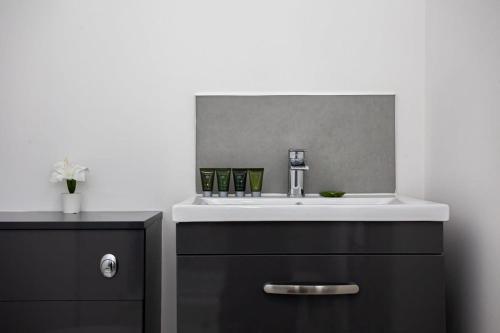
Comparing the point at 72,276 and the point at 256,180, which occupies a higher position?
the point at 256,180

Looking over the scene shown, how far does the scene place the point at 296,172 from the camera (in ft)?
5.94

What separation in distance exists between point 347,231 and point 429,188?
714 millimetres

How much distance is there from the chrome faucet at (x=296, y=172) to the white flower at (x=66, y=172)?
0.84 m

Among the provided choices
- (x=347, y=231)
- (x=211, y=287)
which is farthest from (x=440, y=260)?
(x=211, y=287)

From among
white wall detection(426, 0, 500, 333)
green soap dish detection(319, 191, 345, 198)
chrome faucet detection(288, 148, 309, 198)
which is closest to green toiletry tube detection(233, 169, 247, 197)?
chrome faucet detection(288, 148, 309, 198)

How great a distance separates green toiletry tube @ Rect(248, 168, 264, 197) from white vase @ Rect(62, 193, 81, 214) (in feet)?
2.31

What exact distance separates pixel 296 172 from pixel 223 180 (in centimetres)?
29

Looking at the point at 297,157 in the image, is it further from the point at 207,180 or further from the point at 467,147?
the point at 467,147

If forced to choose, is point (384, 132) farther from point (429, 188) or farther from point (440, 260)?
point (440, 260)

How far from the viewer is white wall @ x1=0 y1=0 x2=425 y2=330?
6.28 feet

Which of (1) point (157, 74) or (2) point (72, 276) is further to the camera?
(1) point (157, 74)

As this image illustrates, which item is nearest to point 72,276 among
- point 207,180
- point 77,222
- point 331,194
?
point 77,222

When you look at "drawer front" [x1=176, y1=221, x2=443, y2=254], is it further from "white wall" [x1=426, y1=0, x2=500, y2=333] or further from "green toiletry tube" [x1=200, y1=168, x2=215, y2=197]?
"green toiletry tube" [x1=200, y1=168, x2=215, y2=197]

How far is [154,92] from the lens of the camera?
1.92 m
